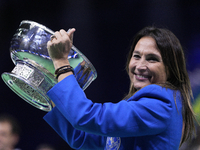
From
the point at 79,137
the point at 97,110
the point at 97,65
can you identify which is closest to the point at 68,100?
the point at 97,110

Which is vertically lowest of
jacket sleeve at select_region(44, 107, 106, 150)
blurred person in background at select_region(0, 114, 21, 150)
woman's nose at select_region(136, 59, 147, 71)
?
blurred person in background at select_region(0, 114, 21, 150)

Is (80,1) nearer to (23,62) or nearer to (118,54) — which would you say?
(118,54)

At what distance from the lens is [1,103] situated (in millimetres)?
1802

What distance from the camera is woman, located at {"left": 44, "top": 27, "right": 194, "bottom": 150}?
0.54 m

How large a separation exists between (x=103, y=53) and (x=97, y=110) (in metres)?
1.32

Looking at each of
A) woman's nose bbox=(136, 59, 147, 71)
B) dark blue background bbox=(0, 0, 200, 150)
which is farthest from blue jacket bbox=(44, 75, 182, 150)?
dark blue background bbox=(0, 0, 200, 150)

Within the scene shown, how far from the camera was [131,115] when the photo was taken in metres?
0.55

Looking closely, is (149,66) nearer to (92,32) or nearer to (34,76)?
(34,76)

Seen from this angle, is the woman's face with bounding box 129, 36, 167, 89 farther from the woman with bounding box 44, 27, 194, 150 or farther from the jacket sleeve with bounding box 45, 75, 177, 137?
the jacket sleeve with bounding box 45, 75, 177, 137

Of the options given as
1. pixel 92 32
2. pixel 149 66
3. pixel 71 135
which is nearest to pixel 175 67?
pixel 149 66

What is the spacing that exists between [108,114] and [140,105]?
3.4 inches

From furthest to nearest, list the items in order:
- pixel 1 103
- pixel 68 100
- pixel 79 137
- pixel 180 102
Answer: pixel 1 103 < pixel 79 137 < pixel 180 102 < pixel 68 100

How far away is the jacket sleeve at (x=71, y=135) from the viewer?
731 millimetres

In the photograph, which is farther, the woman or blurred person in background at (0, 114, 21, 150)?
blurred person in background at (0, 114, 21, 150)
